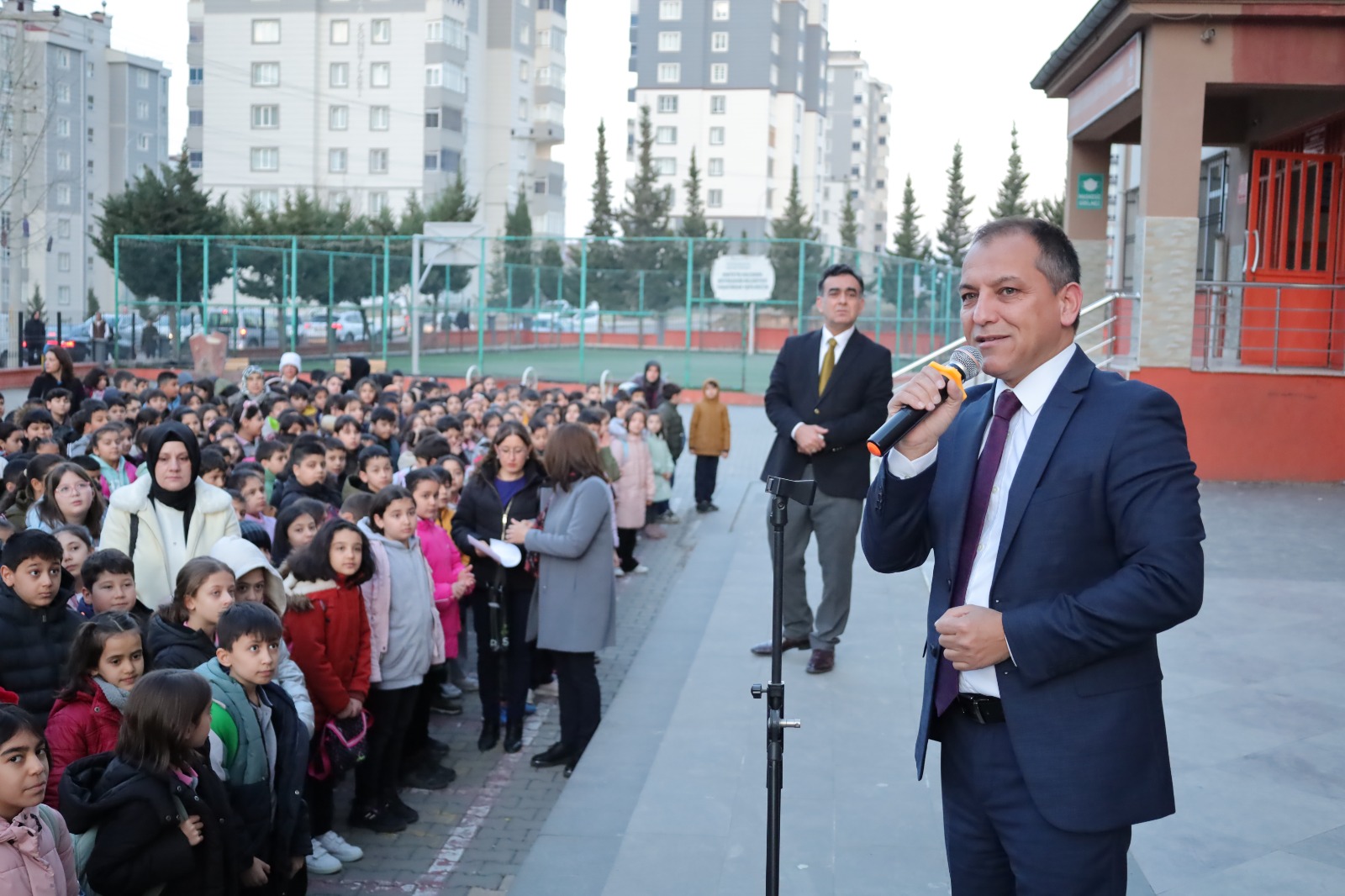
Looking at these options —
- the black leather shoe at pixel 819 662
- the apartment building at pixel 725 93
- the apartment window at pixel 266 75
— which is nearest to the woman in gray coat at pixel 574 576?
the black leather shoe at pixel 819 662

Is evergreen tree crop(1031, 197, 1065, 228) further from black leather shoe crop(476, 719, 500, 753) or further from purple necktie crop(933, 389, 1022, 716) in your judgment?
purple necktie crop(933, 389, 1022, 716)

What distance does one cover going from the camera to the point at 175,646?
5.09 m

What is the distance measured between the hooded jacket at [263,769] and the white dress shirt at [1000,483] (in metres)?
2.73

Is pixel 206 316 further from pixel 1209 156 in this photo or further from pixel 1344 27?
pixel 1344 27

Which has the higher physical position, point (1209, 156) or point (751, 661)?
point (1209, 156)

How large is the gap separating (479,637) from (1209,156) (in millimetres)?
14638

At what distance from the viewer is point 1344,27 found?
13.0 metres

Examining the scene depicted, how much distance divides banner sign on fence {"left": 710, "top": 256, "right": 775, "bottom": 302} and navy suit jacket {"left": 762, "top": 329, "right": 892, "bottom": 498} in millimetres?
21636

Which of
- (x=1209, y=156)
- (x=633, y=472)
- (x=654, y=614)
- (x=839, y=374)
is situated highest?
(x=1209, y=156)

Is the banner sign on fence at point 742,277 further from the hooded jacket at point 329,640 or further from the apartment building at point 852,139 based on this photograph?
the apartment building at point 852,139

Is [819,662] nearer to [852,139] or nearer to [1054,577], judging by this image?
[1054,577]

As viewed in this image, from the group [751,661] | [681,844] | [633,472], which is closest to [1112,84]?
[633,472]

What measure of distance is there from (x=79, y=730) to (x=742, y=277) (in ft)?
83.1

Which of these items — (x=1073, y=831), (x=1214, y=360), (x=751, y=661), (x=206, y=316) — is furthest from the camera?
(x=206, y=316)
